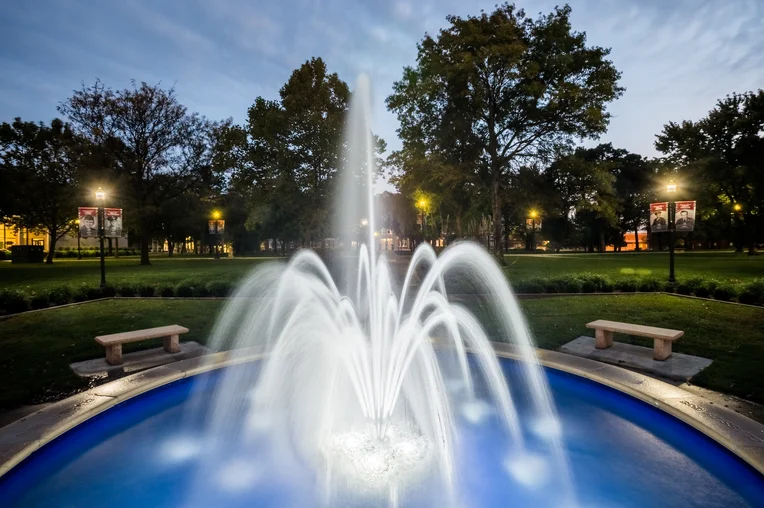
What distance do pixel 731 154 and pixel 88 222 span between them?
5801cm

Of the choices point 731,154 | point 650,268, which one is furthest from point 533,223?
point 731,154

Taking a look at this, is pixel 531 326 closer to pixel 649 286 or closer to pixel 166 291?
pixel 649 286

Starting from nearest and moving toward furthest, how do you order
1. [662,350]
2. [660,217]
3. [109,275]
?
[662,350], [660,217], [109,275]

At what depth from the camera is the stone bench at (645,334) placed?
8.44 meters

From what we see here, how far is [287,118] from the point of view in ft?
120

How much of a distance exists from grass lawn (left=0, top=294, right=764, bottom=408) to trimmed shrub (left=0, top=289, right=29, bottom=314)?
3.13ft

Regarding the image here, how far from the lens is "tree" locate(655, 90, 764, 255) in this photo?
130 feet

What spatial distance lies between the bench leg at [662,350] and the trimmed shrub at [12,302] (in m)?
20.4

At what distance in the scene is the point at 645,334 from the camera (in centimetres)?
860

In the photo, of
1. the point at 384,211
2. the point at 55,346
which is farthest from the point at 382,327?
the point at 384,211

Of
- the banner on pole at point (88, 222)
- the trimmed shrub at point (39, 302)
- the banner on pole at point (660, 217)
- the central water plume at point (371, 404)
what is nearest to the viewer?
the central water plume at point (371, 404)

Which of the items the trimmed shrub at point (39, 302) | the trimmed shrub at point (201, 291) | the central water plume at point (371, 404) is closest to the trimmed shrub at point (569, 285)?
the central water plume at point (371, 404)

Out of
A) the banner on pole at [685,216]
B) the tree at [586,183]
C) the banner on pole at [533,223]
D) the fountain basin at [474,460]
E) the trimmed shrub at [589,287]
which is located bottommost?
the fountain basin at [474,460]

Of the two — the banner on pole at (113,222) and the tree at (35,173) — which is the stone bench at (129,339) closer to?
the banner on pole at (113,222)
